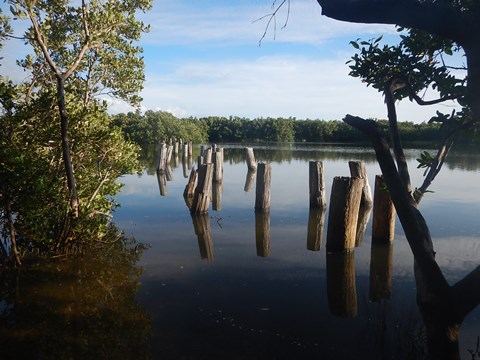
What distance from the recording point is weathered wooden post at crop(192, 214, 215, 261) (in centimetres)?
819

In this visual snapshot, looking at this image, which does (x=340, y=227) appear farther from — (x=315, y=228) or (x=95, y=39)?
(x=95, y=39)

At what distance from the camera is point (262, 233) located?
32.3 feet

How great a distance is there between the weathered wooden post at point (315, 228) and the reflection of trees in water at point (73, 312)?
4.03 meters

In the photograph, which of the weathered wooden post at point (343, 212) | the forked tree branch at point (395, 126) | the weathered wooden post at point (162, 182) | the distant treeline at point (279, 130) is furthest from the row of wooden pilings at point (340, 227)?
the distant treeline at point (279, 130)

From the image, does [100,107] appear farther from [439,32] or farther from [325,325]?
[439,32]

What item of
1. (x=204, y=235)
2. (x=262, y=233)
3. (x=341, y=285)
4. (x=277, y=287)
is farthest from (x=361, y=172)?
(x=277, y=287)

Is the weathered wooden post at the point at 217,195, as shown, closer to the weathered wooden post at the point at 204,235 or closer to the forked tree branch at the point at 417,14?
the weathered wooden post at the point at 204,235

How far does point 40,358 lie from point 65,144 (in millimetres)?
3658

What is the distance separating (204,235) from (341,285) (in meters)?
4.00

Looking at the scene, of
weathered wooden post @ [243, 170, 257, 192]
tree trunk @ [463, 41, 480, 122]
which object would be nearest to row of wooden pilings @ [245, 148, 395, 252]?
tree trunk @ [463, 41, 480, 122]

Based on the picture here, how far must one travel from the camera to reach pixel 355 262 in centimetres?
769

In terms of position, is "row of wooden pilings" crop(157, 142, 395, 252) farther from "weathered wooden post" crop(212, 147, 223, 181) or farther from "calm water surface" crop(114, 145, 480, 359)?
"calm water surface" crop(114, 145, 480, 359)

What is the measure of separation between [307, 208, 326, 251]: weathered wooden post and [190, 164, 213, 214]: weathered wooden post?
3.16 m

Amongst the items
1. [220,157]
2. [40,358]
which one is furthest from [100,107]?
[220,157]
